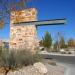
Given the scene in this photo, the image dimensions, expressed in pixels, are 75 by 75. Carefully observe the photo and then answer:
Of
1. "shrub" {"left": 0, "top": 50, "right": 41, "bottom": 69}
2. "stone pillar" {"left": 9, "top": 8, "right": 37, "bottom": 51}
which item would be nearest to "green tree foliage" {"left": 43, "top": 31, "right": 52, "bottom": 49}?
"stone pillar" {"left": 9, "top": 8, "right": 37, "bottom": 51}

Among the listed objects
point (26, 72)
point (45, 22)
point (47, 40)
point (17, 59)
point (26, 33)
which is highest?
point (45, 22)

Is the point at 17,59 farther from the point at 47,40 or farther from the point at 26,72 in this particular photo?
the point at 47,40

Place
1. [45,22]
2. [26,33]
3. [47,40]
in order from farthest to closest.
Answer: [47,40] < [26,33] < [45,22]

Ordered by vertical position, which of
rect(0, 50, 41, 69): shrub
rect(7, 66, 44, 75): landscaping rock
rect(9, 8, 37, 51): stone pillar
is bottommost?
rect(7, 66, 44, 75): landscaping rock

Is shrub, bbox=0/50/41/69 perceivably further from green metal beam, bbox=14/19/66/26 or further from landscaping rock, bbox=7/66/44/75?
green metal beam, bbox=14/19/66/26

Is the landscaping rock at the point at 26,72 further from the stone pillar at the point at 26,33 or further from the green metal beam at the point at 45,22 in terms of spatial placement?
the green metal beam at the point at 45,22

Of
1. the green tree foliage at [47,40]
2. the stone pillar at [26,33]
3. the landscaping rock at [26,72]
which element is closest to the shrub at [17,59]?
the landscaping rock at [26,72]

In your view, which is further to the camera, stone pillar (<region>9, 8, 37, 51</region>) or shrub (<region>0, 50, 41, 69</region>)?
stone pillar (<region>9, 8, 37, 51</region>)

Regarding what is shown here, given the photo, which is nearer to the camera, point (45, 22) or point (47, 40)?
point (45, 22)

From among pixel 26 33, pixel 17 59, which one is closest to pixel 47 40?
pixel 26 33

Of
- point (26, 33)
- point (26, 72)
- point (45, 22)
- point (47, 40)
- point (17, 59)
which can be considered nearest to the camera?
point (26, 72)

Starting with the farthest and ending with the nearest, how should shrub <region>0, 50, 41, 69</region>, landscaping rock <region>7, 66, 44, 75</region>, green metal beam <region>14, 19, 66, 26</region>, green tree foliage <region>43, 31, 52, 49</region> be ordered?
green tree foliage <region>43, 31, 52, 49</region> → green metal beam <region>14, 19, 66, 26</region> → shrub <region>0, 50, 41, 69</region> → landscaping rock <region>7, 66, 44, 75</region>

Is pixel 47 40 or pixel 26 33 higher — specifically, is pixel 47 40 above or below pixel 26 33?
above

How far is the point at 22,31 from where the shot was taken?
1584 cm
